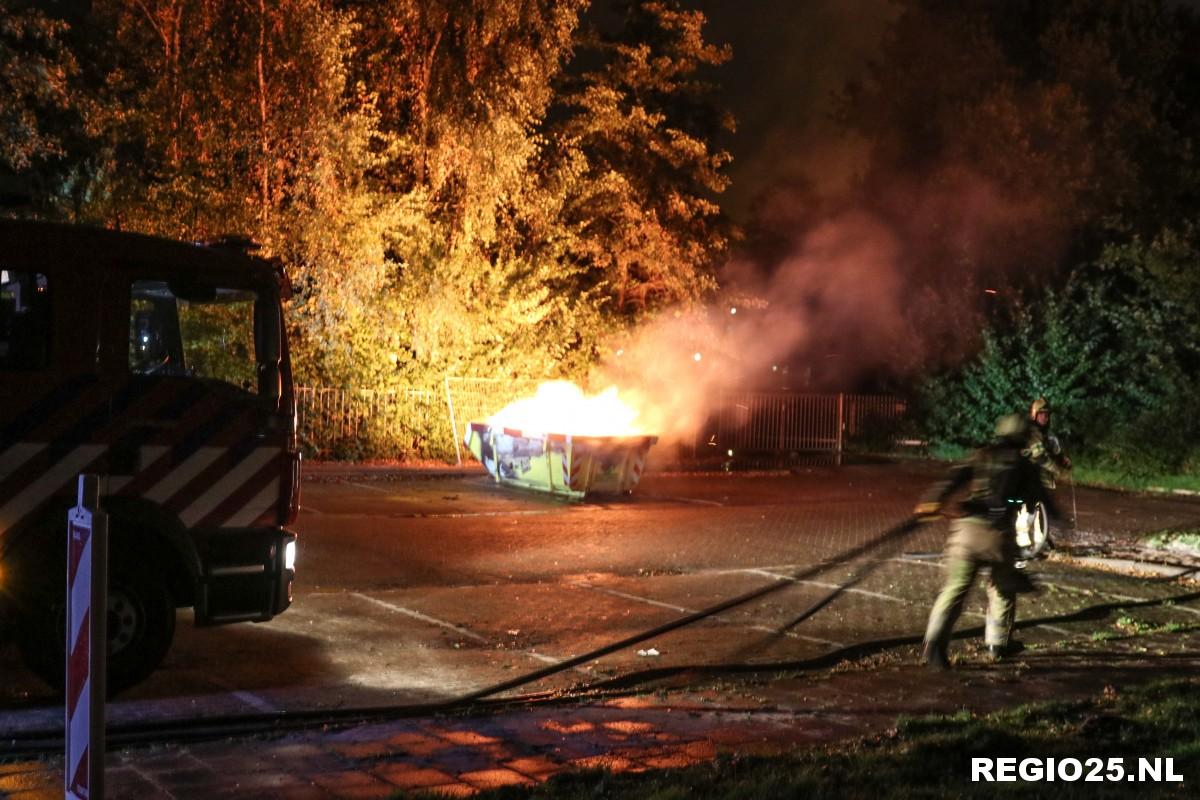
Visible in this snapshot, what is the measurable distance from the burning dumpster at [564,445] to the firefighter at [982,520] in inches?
411

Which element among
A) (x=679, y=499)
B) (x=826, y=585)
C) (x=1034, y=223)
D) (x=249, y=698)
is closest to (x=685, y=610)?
(x=826, y=585)

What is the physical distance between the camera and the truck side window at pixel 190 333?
792 cm

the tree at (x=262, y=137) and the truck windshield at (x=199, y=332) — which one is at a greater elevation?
the tree at (x=262, y=137)

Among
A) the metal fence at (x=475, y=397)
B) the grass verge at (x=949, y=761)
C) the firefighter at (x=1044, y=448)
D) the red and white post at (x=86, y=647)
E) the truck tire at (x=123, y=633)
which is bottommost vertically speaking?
the grass verge at (x=949, y=761)

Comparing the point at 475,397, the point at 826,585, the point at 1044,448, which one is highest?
the point at 475,397

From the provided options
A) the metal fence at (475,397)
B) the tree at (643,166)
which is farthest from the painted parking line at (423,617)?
the tree at (643,166)

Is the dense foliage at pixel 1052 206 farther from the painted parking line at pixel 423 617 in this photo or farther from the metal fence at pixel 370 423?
the painted parking line at pixel 423 617

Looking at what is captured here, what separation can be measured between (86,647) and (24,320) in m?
3.68

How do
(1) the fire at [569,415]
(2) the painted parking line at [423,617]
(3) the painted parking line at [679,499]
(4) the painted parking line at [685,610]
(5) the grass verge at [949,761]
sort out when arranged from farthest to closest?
1. (3) the painted parking line at [679,499]
2. (1) the fire at [569,415]
3. (4) the painted parking line at [685,610]
4. (2) the painted parking line at [423,617]
5. (5) the grass verge at [949,761]

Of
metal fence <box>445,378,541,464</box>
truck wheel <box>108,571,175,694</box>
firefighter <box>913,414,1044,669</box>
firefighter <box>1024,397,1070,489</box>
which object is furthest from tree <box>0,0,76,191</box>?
firefighter <box>913,414,1044,669</box>

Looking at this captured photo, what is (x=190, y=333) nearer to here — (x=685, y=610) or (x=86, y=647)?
(x=86, y=647)

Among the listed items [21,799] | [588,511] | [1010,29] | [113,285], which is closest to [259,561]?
[113,285]

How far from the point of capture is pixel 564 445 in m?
19.4

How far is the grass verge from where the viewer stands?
577cm
